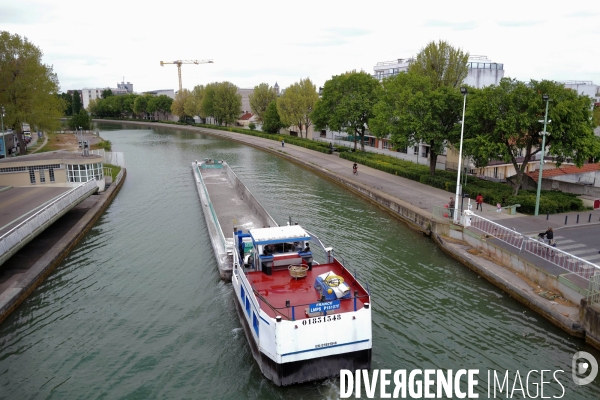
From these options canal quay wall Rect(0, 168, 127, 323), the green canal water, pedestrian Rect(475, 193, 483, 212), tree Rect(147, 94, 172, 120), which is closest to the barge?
the green canal water

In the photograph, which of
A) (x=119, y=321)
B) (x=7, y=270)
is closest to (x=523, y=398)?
(x=119, y=321)

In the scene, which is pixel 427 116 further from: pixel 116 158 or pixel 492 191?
pixel 116 158

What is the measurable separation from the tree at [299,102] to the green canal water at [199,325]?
2298 inches

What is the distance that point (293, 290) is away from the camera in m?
17.5

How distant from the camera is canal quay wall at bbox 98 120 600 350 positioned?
60.0 feet

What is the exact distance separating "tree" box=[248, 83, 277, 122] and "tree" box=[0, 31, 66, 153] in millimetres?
59201

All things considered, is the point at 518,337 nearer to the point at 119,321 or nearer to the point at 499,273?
the point at 499,273

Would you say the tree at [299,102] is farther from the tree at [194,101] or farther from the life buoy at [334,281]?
the life buoy at [334,281]

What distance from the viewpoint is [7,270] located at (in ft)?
77.8

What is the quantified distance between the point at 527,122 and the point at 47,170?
40.9 metres

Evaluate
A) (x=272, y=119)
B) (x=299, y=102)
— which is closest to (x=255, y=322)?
(x=299, y=102)

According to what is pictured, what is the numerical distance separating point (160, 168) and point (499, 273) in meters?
51.8

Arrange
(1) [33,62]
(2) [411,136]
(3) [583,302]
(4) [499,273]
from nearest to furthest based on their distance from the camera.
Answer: (3) [583,302] < (4) [499,273] < (2) [411,136] < (1) [33,62]

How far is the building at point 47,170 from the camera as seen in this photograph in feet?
124
